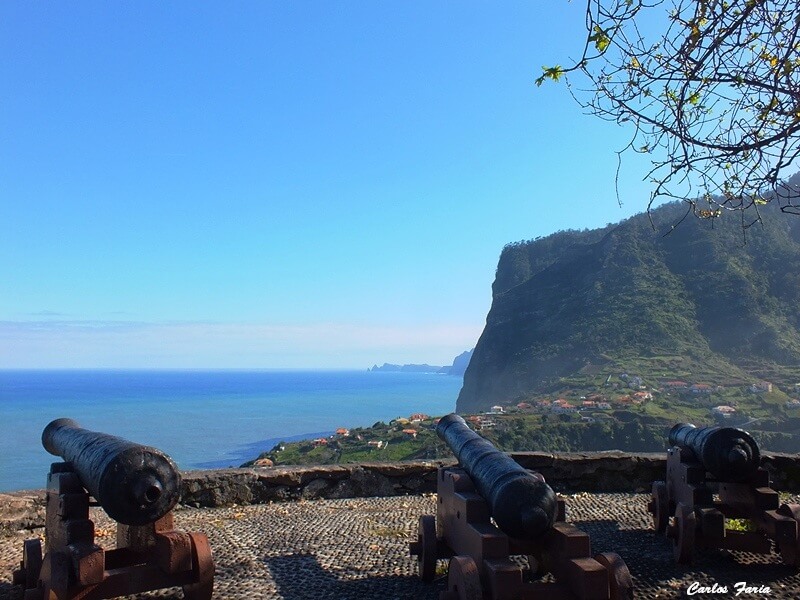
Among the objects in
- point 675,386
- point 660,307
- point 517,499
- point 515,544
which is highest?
point 660,307

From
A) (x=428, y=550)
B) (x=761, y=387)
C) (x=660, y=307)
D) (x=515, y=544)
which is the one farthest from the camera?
(x=660, y=307)

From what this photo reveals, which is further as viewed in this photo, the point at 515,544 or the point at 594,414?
the point at 594,414

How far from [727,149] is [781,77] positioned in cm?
71

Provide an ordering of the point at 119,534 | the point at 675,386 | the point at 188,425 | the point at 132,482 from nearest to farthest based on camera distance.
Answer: the point at 132,482 → the point at 119,534 → the point at 675,386 → the point at 188,425

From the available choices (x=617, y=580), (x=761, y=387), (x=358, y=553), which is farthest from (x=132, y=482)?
(x=761, y=387)

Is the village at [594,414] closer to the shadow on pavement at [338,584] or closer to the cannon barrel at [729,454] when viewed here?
the shadow on pavement at [338,584]

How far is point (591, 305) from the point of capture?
52.1 metres

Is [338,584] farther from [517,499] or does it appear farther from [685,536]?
[685,536]

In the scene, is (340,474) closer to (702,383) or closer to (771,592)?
(771,592)

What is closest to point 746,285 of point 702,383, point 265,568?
point 702,383

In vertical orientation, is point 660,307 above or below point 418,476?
above

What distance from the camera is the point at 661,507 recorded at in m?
6.03

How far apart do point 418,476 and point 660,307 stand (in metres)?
43.4

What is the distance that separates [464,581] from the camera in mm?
3684
